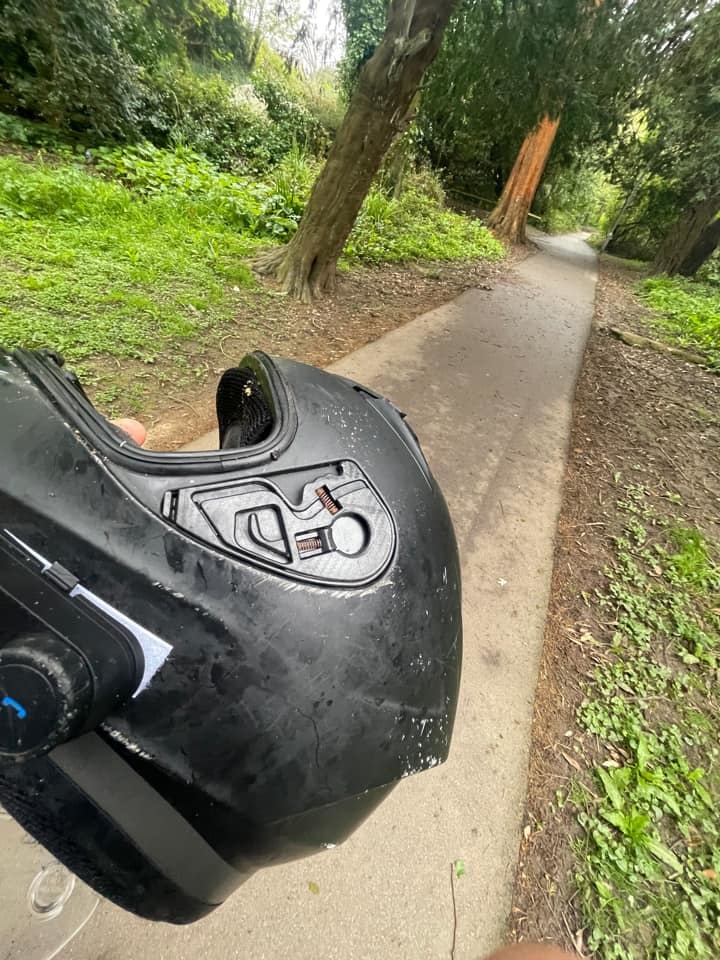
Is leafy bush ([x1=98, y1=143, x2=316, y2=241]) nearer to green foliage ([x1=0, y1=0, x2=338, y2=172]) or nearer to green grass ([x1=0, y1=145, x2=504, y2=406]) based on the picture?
green grass ([x1=0, y1=145, x2=504, y2=406])

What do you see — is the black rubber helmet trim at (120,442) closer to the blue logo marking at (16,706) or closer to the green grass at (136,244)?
the blue logo marking at (16,706)

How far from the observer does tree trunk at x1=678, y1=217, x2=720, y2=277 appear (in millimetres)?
12206

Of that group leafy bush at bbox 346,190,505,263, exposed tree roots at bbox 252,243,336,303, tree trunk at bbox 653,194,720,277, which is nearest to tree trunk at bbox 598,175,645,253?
tree trunk at bbox 653,194,720,277

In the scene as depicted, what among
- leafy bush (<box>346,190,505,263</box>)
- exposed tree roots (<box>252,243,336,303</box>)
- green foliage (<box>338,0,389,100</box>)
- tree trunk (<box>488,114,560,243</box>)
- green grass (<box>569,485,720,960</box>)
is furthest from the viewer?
tree trunk (<box>488,114,560,243</box>)

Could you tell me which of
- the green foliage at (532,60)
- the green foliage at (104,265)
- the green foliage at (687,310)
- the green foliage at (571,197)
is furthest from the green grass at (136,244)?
the green foliage at (571,197)

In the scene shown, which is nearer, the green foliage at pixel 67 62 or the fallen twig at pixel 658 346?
the green foliage at pixel 67 62

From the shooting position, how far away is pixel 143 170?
5988 mm

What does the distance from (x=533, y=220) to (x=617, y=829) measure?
22525mm

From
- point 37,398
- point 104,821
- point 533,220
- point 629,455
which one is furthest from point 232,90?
point 533,220

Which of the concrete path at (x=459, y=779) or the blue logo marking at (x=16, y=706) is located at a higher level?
the blue logo marking at (x=16, y=706)

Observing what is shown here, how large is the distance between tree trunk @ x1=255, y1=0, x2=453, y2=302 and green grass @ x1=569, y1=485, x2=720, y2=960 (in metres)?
3.81

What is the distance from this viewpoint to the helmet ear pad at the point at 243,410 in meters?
1.16

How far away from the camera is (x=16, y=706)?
25.0 inches

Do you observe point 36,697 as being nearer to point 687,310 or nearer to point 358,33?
point 687,310
